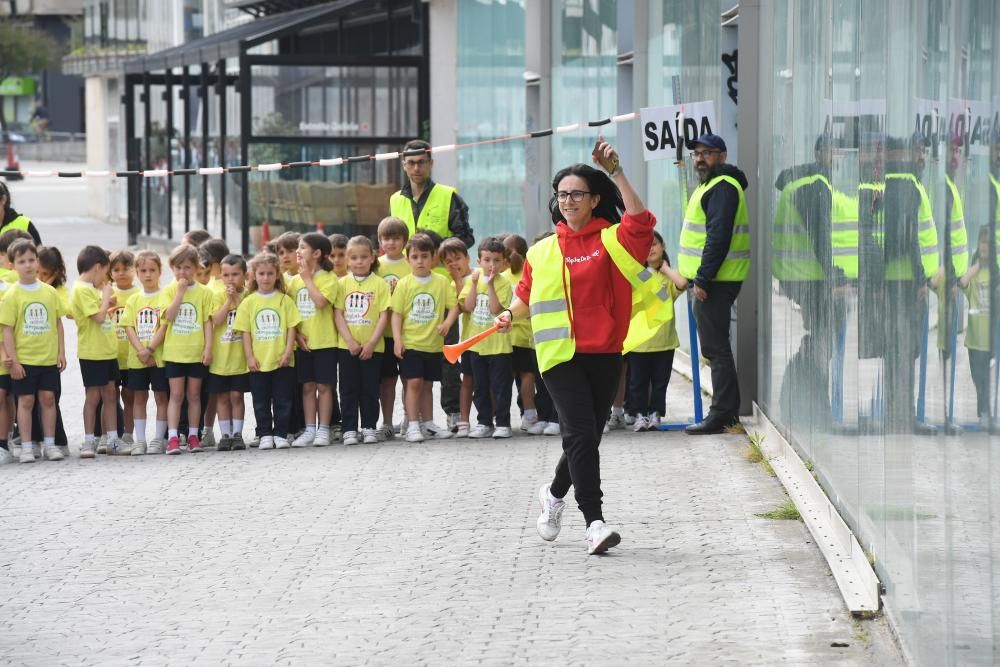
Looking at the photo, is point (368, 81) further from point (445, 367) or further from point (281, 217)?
point (445, 367)

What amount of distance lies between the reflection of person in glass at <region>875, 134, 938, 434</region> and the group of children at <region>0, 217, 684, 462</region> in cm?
471

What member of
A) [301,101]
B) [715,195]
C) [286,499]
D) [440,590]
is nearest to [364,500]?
[286,499]

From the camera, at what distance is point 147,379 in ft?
36.7

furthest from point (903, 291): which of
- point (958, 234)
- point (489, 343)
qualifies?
point (489, 343)

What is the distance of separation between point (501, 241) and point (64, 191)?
5222cm

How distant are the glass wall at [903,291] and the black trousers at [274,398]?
11.0ft

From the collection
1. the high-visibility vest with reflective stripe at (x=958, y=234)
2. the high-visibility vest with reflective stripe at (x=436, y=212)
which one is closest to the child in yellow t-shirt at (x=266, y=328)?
the high-visibility vest with reflective stripe at (x=436, y=212)

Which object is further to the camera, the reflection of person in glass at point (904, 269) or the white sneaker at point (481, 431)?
the white sneaker at point (481, 431)

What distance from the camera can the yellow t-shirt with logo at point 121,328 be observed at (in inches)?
436

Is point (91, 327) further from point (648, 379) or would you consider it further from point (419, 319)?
point (648, 379)

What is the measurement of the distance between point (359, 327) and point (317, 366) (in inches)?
14.6

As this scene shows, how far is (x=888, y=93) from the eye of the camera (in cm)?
615

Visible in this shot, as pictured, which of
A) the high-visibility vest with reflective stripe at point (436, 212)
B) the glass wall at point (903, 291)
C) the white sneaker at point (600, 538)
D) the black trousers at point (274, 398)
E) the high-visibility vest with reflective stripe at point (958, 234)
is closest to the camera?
the glass wall at point (903, 291)

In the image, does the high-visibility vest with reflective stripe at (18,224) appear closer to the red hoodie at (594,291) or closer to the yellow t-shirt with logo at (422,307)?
the yellow t-shirt with logo at (422,307)
